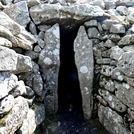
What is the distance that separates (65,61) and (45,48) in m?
2.57

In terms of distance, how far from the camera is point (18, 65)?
6117 mm

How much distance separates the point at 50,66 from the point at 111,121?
2.78 meters

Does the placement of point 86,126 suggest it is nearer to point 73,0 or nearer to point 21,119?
point 21,119

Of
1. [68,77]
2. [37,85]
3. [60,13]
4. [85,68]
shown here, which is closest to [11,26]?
[37,85]

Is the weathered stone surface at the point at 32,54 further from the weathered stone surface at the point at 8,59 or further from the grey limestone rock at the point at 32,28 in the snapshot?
the weathered stone surface at the point at 8,59

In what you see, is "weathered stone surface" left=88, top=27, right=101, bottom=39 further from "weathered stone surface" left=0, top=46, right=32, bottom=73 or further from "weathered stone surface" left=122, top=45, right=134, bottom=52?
"weathered stone surface" left=0, top=46, right=32, bottom=73

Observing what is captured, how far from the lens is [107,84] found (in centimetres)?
754

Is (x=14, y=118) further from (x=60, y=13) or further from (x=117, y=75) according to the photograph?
(x=60, y=13)

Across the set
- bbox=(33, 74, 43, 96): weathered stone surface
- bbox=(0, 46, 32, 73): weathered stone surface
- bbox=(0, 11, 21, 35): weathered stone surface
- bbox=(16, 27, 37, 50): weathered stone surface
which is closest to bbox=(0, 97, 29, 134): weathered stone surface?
bbox=(0, 46, 32, 73): weathered stone surface

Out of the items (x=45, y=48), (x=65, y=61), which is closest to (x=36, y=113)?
(x=45, y=48)

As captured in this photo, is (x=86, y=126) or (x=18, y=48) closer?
(x=18, y=48)

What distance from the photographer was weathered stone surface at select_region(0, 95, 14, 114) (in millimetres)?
4977

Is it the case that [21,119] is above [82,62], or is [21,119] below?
above

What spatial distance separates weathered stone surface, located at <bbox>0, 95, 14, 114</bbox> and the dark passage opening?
158 inches
